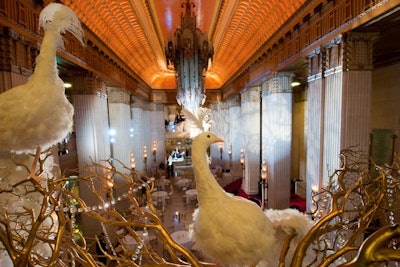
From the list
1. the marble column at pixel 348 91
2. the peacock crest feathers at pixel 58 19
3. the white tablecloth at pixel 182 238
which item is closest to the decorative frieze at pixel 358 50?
the marble column at pixel 348 91

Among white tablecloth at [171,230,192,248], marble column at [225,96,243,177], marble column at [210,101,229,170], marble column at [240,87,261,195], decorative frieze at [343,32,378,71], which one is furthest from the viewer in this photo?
marble column at [210,101,229,170]

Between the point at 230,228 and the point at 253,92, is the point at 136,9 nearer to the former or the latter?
the point at 253,92

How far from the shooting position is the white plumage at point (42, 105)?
5.48ft

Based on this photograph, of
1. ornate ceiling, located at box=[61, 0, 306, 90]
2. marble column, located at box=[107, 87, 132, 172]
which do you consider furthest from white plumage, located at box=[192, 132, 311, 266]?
marble column, located at box=[107, 87, 132, 172]

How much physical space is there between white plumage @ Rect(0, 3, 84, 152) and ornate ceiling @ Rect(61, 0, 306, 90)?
4070 mm

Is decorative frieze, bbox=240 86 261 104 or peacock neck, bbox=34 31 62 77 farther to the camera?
decorative frieze, bbox=240 86 261 104

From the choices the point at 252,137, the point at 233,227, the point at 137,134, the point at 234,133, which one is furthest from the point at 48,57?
the point at 234,133

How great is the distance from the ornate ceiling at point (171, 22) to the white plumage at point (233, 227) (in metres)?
5.48

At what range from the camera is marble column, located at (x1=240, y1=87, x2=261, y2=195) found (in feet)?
36.8

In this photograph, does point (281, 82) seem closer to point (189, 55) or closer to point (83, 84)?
point (189, 55)

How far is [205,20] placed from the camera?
943 centimetres

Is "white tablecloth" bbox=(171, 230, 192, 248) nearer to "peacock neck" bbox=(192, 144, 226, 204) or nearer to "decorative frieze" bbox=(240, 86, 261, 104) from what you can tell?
"peacock neck" bbox=(192, 144, 226, 204)

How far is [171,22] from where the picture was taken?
31.0ft

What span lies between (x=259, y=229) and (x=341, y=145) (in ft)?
12.9
